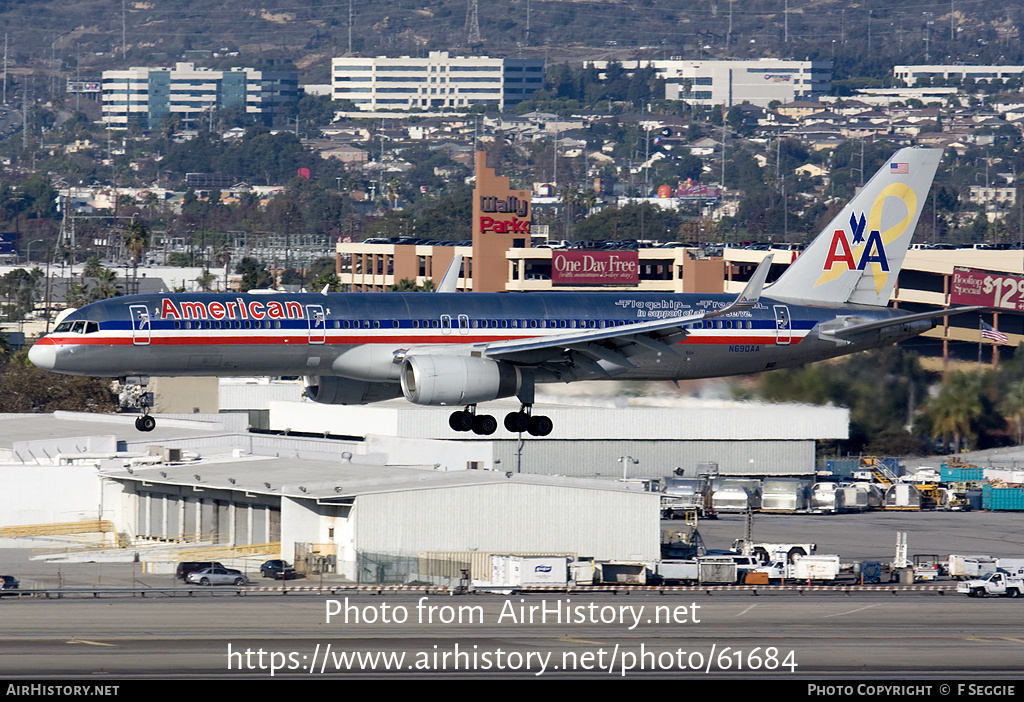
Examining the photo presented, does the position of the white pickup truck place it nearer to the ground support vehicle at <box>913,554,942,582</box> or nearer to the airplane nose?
the ground support vehicle at <box>913,554,942,582</box>

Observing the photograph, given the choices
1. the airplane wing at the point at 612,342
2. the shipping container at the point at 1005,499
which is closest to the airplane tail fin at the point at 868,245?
the airplane wing at the point at 612,342

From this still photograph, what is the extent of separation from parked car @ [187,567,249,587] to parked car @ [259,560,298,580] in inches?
100

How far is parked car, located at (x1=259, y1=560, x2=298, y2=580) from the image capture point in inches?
3027

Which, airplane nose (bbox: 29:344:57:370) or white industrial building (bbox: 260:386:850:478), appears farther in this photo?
white industrial building (bbox: 260:386:850:478)

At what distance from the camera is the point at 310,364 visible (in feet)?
187

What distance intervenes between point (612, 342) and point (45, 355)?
1944cm

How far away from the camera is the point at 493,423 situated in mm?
59906

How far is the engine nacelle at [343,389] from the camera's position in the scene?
5953 centimetres

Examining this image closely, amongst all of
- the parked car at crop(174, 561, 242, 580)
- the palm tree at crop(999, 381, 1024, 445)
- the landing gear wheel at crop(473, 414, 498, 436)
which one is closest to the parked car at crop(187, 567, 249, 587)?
the parked car at crop(174, 561, 242, 580)
